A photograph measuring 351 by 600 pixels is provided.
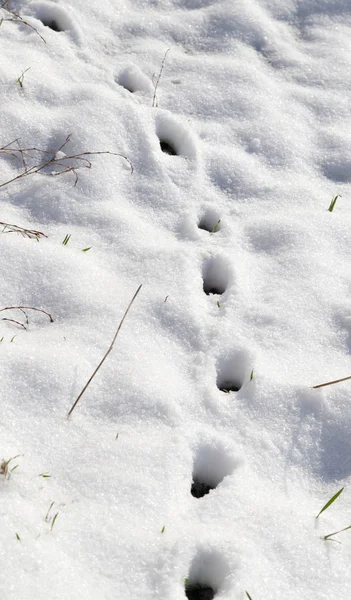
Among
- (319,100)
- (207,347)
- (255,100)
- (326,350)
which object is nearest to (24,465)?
(207,347)

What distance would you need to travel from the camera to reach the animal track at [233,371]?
2.46m

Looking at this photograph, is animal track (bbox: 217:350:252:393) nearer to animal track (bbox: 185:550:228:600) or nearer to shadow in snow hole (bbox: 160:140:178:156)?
animal track (bbox: 185:550:228:600)

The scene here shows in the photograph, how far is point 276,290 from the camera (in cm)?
274

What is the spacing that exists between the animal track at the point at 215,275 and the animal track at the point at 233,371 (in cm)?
36

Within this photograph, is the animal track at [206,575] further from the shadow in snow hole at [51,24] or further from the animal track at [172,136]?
the shadow in snow hole at [51,24]

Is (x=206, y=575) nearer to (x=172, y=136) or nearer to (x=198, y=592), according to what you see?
(x=198, y=592)

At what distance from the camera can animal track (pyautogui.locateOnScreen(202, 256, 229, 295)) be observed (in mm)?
2773

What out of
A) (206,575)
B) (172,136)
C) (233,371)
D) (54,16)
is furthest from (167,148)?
(206,575)

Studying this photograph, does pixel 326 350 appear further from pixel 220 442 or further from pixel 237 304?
pixel 220 442

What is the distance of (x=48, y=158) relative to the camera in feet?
10.0

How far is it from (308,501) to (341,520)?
0.11 meters

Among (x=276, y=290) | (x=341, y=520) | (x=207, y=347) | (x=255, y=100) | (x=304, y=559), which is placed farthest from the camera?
(x=255, y=100)

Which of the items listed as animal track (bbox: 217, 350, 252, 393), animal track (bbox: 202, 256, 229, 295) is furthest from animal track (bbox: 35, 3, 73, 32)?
animal track (bbox: 217, 350, 252, 393)

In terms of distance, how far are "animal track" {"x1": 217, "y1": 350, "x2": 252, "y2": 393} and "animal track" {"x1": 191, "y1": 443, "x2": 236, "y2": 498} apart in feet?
0.89
